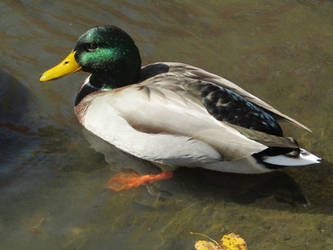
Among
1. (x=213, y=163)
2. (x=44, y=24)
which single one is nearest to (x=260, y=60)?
(x=213, y=163)

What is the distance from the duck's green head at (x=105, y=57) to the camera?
15.5 ft

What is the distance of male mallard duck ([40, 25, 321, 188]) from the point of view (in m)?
4.16

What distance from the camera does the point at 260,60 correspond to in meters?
6.03

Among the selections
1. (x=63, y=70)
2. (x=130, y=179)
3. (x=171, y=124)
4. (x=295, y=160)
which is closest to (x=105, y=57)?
(x=63, y=70)

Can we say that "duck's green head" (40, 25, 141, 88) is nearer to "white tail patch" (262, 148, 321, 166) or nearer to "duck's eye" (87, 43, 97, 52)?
"duck's eye" (87, 43, 97, 52)

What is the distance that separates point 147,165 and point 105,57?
105 centimetres

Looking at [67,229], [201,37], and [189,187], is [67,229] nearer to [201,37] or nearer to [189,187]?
[189,187]

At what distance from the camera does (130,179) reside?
4.52m

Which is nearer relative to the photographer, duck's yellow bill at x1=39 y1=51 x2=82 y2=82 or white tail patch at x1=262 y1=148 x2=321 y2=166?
white tail patch at x1=262 y1=148 x2=321 y2=166

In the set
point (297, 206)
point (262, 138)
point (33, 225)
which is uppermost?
point (262, 138)

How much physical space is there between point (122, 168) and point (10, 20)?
267 centimetres

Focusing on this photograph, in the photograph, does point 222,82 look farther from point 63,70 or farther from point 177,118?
point 63,70

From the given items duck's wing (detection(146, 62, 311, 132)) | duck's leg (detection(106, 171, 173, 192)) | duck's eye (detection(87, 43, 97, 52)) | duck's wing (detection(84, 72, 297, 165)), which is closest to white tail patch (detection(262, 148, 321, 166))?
duck's wing (detection(84, 72, 297, 165))

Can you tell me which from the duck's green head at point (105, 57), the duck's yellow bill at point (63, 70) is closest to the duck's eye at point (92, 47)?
the duck's green head at point (105, 57)
